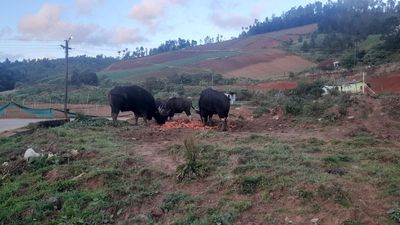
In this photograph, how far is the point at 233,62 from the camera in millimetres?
75000

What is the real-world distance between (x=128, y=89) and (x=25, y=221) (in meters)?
11.7

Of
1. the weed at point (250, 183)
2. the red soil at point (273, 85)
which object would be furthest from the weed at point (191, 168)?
the red soil at point (273, 85)

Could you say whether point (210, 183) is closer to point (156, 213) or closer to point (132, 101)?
point (156, 213)

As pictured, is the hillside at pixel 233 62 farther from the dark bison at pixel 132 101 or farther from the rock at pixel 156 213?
the rock at pixel 156 213

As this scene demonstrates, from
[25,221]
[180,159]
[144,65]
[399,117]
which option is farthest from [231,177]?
[144,65]

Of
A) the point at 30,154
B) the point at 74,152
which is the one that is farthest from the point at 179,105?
the point at 30,154

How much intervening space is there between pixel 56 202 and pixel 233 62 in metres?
67.0

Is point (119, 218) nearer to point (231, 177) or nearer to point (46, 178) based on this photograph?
point (231, 177)

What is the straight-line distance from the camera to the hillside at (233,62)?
70750 millimetres

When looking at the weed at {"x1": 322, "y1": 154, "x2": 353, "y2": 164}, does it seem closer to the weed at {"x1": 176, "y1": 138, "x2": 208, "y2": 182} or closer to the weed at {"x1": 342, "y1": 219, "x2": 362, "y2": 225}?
the weed at {"x1": 176, "y1": 138, "x2": 208, "y2": 182}

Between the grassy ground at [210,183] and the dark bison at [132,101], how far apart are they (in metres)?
6.48

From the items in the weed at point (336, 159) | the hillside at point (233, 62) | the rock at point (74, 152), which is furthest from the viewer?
the hillside at point (233, 62)

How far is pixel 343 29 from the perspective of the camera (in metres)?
85.1

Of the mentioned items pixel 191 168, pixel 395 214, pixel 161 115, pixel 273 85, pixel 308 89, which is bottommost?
pixel 395 214
